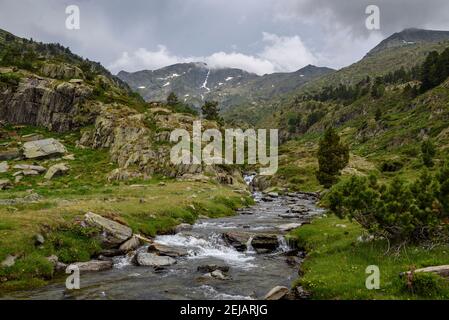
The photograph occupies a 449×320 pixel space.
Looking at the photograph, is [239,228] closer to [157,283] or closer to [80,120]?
[157,283]

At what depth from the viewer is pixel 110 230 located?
34344 millimetres

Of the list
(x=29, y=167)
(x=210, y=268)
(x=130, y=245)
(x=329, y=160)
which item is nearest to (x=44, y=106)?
(x=29, y=167)

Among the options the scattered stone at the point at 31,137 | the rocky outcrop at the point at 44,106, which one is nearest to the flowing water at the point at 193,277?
the scattered stone at the point at 31,137

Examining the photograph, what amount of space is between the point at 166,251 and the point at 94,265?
6762mm

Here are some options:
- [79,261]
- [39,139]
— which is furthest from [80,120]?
[79,261]

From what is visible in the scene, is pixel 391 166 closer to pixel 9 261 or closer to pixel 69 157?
pixel 69 157

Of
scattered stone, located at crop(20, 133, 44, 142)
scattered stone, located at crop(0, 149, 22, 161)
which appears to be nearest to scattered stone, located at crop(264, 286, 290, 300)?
scattered stone, located at crop(0, 149, 22, 161)

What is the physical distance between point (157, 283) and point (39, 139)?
8917cm

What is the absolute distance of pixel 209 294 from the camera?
73.3ft

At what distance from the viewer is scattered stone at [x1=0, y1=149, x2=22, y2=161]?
283ft

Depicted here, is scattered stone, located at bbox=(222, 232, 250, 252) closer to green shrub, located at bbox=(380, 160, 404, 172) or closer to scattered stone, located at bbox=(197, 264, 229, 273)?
scattered stone, located at bbox=(197, 264, 229, 273)

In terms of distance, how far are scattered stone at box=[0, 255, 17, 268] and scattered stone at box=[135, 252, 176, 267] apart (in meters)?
8.46

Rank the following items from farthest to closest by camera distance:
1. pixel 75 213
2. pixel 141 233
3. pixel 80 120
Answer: pixel 80 120 → pixel 141 233 → pixel 75 213

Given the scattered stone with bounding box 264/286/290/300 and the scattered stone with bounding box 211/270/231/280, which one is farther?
the scattered stone with bounding box 211/270/231/280
